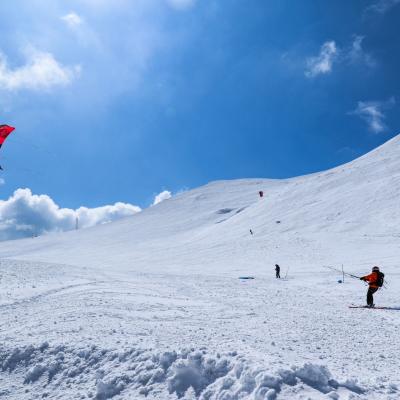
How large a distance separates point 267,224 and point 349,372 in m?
58.2

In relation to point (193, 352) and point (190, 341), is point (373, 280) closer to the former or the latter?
point (190, 341)

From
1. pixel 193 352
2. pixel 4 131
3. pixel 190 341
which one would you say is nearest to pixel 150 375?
pixel 193 352

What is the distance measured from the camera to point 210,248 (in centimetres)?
5412

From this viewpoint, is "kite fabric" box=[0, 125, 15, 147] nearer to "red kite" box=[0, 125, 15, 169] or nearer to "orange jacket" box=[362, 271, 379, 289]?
"red kite" box=[0, 125, 15, 169]

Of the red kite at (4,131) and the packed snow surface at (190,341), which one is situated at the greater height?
the red kite at (4,131)

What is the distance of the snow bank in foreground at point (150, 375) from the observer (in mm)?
6000

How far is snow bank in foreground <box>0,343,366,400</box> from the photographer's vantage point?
19.7 ft

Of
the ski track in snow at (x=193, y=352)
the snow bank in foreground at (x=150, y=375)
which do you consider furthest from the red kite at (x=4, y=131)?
the snow bank in foreground at (x=150, y=375)

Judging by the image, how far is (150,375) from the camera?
6824mm

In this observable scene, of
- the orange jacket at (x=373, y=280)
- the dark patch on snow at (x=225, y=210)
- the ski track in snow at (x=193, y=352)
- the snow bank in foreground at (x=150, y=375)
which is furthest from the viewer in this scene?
the dark patch on snow at (x=225, y=210)

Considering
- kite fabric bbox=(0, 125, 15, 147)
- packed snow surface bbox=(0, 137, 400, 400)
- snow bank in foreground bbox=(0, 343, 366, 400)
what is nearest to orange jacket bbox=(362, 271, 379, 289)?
packed snow surface bbox=(0, 137, 400, 400)

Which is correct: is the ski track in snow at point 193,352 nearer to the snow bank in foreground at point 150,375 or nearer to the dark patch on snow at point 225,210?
the snow bank in foreground at point 150,375

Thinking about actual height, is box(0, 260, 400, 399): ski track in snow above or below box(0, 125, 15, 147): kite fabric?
below

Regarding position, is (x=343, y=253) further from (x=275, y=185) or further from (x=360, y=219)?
(x=275, y=185)
